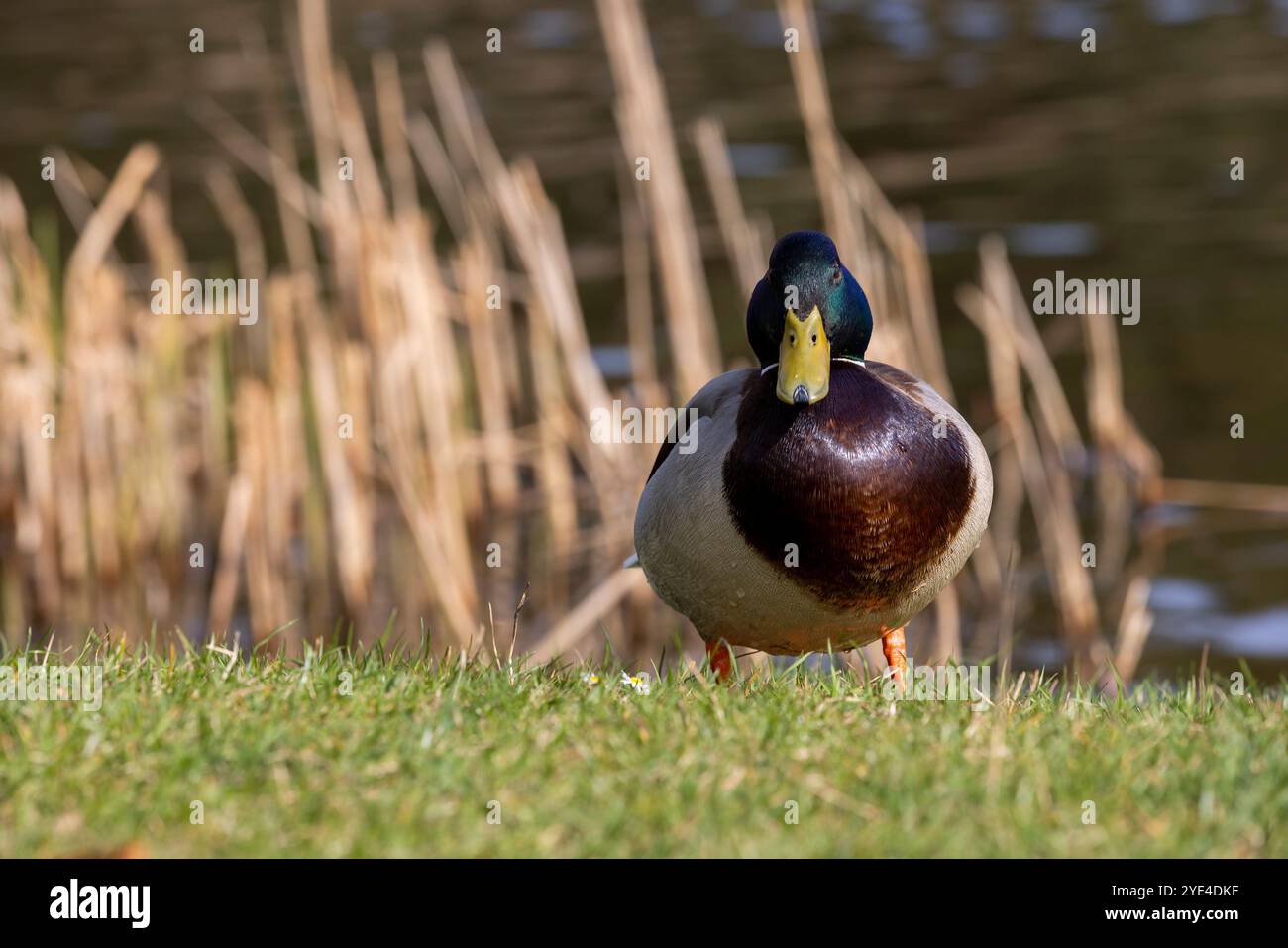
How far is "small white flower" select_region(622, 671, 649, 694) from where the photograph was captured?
13.5ft

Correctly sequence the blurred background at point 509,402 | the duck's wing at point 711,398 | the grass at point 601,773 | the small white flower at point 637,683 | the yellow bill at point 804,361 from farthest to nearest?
the blurred background at point 509,402 → the duck's wing at point 711,398 → the yellow bill at point 804,361 → the small white flower at point 637,683 → the grass at point 601,773

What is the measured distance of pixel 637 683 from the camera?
4.25 metres

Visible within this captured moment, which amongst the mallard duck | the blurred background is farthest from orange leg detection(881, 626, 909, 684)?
the blurred background

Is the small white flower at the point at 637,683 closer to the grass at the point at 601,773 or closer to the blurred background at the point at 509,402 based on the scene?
the grass at the point at 601,773

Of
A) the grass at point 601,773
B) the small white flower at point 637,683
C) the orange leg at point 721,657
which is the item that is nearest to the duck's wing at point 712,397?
the orange leg at point 721,657

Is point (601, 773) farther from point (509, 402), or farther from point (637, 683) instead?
point (509, 402)

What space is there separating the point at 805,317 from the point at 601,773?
1.55 metres

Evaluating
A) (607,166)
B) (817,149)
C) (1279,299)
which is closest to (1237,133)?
(1279,299)

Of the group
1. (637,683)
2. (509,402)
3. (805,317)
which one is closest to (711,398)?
(805,317)

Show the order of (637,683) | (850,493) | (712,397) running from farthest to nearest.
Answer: (712,397) < (850,493) < (637,683)

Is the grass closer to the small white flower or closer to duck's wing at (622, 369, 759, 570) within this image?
the small white flower

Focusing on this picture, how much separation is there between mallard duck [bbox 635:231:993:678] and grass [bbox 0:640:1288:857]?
0.46 m

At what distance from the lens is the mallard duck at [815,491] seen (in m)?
4.43

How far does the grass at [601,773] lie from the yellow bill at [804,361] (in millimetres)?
750
